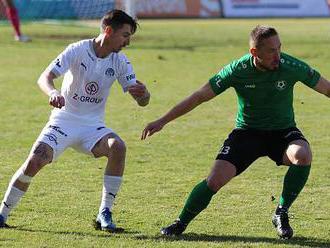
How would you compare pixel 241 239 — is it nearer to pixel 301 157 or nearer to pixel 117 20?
pixel 301 157

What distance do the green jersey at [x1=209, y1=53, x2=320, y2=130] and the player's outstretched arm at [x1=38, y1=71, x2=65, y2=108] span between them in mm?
1249

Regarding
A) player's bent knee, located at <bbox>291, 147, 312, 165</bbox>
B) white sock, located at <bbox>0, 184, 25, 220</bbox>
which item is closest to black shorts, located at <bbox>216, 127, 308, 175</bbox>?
player's bent knee, located at <bbox>291, 147, 312, 165</bbox>

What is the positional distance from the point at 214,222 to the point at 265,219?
1.52 feet

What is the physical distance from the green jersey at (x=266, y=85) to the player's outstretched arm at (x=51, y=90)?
4.10 feet

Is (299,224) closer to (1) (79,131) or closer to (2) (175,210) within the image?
(2) (175,210)

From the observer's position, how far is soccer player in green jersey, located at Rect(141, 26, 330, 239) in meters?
6.88

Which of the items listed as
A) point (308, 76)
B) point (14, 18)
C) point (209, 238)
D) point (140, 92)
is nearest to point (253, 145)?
point (308, 76)

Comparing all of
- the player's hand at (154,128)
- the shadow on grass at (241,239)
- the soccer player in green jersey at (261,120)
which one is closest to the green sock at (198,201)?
the soccer player in green jersey at (261,120)

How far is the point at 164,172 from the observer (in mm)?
9586

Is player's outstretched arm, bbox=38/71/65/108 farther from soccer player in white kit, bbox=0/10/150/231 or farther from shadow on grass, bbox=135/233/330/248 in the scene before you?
shadow on grass, bbox=135/233/330/248

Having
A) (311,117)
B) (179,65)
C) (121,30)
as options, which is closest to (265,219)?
(121,30)

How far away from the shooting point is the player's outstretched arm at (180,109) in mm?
6871

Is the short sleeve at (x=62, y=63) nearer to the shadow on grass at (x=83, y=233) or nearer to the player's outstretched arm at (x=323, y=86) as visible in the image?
the shadow on grass at (x=83, y=233)

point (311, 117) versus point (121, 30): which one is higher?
point (121, 30)
